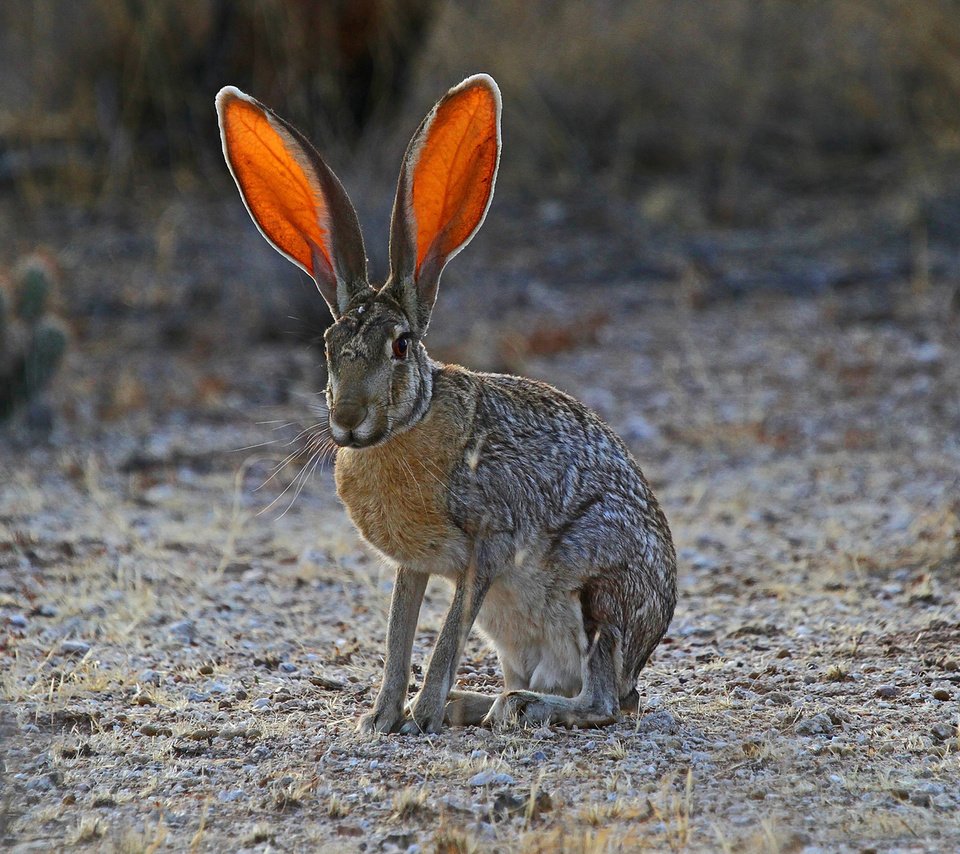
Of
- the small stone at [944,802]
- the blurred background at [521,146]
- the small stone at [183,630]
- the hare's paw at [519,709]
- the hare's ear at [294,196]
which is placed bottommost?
the small stone at [183,630]

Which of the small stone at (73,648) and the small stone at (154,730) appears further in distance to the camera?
the small stone at (73,648)

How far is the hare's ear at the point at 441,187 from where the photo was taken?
487 cm

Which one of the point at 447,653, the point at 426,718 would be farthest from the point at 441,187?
the point at 426,718

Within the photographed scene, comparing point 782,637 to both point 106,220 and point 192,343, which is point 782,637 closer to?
point 192,343

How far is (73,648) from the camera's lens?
19.0 ft

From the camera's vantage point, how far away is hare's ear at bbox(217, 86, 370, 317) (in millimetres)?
4906

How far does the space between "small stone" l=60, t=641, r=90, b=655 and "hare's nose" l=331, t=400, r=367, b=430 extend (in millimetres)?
1945

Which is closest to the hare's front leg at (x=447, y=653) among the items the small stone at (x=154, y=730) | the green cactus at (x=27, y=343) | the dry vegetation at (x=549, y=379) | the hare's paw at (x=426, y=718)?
the hare's paw at (x=426, y=718)

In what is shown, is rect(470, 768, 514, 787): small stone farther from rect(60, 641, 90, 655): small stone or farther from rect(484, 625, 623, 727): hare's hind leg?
rect(60, 641, 90, 655): small stone

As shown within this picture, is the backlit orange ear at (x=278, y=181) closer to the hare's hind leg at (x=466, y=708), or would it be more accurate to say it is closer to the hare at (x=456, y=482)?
the hare at (x=456, y=482)

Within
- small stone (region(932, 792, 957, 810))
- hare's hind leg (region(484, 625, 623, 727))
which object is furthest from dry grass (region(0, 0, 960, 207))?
small stone (region(932, 792, 957, 810))

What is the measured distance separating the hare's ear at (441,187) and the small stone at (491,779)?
1.49 meters

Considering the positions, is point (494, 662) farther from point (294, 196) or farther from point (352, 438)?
point (294, 196)

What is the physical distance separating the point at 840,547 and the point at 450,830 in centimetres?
424
